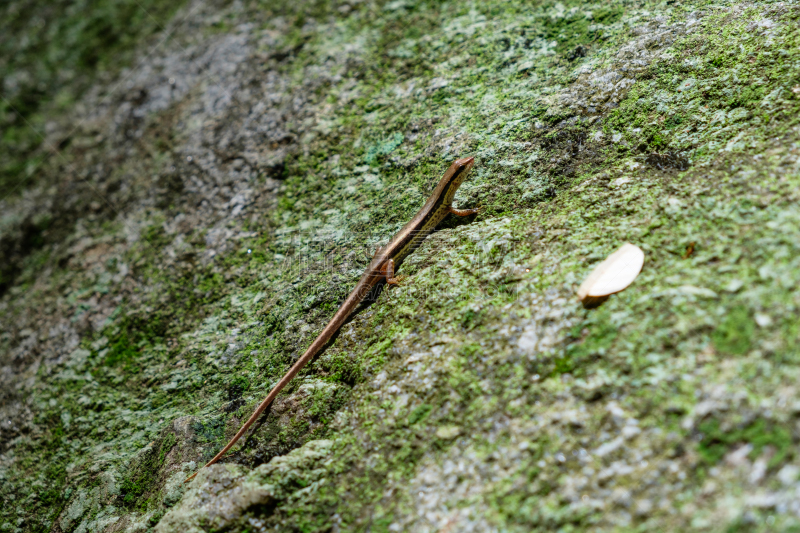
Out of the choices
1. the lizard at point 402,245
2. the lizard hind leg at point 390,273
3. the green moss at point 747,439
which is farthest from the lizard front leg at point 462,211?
the green moss at point 747,439

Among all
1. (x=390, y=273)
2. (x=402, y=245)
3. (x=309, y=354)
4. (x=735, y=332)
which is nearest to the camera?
(x=735, y=332)

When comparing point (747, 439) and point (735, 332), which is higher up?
point (735, 332)

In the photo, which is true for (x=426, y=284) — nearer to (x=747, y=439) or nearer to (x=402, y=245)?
(x=402, y=245)

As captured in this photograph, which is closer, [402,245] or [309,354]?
[309,354]

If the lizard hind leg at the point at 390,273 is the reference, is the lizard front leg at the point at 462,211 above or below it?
above

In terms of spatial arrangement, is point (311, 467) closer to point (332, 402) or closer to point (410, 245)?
point (332, 402)

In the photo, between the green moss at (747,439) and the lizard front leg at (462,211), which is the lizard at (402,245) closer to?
the lizard front leg at (462,211)

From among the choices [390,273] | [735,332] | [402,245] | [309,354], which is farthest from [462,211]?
[735,332]
